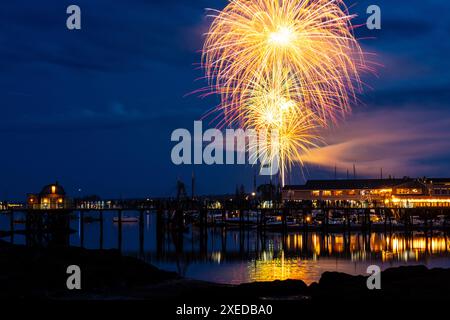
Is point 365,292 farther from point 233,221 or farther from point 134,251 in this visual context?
point 233,221

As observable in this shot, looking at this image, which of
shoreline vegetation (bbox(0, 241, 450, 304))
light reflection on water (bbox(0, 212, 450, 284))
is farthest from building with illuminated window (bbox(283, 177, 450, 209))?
shoreline vegetation (bbox(0, 241, 450, 304))

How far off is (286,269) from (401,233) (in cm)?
4772

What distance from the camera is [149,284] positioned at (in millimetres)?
36656

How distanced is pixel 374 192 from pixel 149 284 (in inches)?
3540

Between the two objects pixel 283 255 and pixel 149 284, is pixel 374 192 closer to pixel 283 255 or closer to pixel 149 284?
pixel 283 255

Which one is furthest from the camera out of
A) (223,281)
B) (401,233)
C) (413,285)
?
(401,233)

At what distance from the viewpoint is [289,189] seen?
13025 centimetres

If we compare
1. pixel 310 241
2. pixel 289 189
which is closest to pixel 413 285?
pixel 310 241

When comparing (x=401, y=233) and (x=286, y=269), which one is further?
(x=401, y=233)

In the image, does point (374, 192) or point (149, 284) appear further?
point (374, 192)

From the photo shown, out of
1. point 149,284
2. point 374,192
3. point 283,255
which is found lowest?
point 283,255

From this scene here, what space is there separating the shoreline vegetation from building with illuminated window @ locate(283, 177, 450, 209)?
244ft

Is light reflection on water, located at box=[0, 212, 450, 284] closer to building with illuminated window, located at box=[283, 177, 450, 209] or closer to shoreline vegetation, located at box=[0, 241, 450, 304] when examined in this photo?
shoreline vegetation, located at box=[0, 241, 450, 304]

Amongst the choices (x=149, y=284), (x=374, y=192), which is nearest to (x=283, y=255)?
(x=149, y=284)
